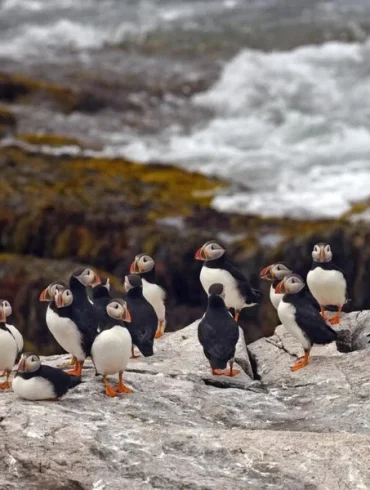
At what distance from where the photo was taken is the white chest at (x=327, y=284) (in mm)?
11492

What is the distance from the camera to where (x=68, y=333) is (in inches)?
390

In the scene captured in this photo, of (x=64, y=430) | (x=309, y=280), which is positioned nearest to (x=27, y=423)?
(x=64, y=430)

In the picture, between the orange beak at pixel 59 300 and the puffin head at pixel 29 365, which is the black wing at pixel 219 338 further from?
the puffin head at pixel 29 365

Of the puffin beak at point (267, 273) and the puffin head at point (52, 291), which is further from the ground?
the puffin beak at point (267, 273)

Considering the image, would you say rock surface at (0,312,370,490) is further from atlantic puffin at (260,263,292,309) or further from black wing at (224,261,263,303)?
black wing at (224,261,263,303)

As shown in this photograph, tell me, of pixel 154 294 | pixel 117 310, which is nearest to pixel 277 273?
pixel 154 294

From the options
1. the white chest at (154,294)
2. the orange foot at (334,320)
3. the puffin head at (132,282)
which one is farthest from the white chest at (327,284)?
the puffin head at (132,282)

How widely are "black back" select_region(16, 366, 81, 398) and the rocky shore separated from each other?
591 centimetres

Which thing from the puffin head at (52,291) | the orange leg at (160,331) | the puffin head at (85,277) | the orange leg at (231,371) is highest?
the puffin head at (85,277)

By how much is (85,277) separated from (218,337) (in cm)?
160

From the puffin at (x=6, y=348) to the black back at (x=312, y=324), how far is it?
276 centimetres

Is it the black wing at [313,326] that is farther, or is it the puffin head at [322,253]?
the puffin head at [322,253]

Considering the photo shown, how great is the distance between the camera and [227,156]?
25641mm

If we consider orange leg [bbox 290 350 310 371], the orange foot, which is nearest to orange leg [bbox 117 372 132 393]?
orange leg [bbox 290 350 310 371]
